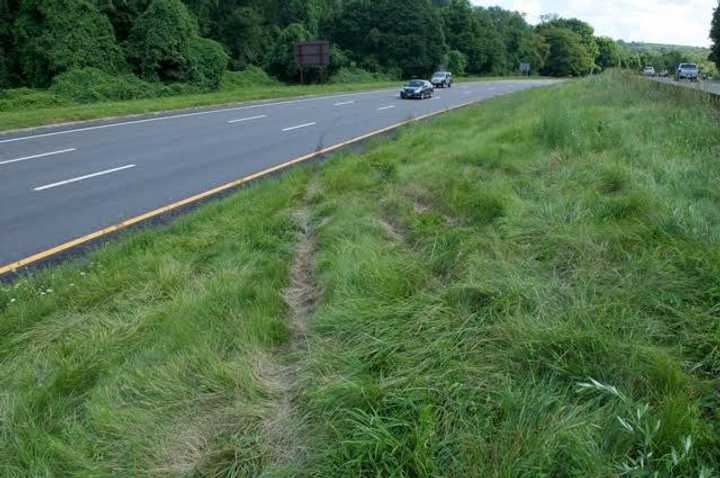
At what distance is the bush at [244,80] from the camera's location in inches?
1487

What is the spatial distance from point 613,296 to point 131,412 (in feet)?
9.87

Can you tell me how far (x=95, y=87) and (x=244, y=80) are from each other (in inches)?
626

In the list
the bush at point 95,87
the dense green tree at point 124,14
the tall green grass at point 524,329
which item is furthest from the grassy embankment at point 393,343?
the dense green tree at point 124,14

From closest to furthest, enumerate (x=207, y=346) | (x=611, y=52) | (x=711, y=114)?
(x=207, y=346)
(x=711, y=114)
(x=611, y=52)

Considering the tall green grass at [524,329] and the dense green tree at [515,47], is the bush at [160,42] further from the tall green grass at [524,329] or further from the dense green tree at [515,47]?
the dense green tree at [515,47]

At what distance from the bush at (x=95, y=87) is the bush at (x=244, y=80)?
28.5 ft

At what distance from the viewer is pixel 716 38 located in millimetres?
60344

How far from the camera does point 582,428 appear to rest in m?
2.33

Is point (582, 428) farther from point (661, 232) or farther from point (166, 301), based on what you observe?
point (166, 301)

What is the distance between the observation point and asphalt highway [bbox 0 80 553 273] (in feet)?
22.3

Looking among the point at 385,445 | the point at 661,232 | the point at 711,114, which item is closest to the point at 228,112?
the point at 711,114

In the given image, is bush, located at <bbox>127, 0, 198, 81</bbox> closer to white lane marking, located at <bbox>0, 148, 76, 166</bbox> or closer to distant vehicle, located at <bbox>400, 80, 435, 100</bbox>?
distant vehicle, located at <bbox>400, 80, 435, 100</bbox>

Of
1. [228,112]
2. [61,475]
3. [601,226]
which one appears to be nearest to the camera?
[61,475]

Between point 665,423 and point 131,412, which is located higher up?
point 665,423
